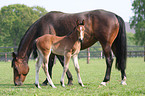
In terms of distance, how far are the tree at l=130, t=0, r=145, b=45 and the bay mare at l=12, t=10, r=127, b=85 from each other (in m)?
30.6

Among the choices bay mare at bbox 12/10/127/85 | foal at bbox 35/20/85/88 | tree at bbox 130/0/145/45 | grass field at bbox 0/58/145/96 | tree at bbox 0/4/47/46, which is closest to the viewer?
grass field at bbox 0/58/145/96

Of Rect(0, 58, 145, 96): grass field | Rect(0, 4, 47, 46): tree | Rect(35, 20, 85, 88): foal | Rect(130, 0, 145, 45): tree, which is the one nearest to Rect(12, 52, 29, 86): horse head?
Rect(0, 58, 145, 96): grass field

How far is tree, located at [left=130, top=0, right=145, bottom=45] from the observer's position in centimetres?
3575

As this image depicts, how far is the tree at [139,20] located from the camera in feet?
117

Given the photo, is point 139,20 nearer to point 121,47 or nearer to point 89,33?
point 121,47

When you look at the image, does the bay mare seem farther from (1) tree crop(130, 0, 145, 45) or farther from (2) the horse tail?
(1) tree crop(130, 0, 145, 45)

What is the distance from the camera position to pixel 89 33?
6406 mm

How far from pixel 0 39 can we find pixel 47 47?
37.7 m

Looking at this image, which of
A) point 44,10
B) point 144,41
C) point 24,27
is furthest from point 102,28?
point 44,10

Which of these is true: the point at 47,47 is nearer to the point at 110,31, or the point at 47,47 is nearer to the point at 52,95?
the point at 52,95

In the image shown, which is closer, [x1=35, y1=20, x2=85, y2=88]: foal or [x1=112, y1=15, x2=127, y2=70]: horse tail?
[x1=35, y1=20, x2=85, y2=88]: foal

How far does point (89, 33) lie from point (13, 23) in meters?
39.1

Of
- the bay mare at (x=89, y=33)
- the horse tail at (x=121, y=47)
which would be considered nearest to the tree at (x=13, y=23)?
the bay mare at (x=89, y=33)

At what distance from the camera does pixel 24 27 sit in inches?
1636
